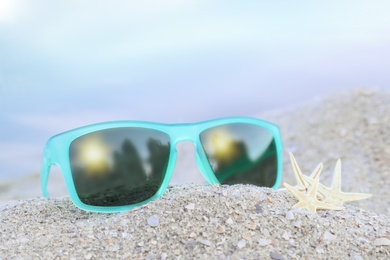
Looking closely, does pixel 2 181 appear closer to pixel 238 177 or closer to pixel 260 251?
pixel 238 177

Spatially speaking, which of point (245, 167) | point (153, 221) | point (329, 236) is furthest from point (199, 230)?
point (245, 167)

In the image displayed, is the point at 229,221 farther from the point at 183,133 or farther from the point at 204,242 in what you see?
the point at 183,133

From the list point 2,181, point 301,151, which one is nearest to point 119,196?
point 301,151

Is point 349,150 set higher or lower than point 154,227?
lower

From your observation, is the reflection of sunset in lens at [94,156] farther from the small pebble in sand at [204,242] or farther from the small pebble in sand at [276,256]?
the small pebble in sand at [276,256]

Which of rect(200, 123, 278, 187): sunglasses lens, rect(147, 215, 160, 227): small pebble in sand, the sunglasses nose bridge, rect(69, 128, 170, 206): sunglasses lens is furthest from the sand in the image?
rect(200, 123, 278, 187): sunglasses lens

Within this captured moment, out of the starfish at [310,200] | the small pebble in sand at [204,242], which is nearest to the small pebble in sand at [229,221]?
the small pebble in sand at [204,242]

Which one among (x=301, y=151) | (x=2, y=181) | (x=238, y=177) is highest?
(x=238, y=177)
